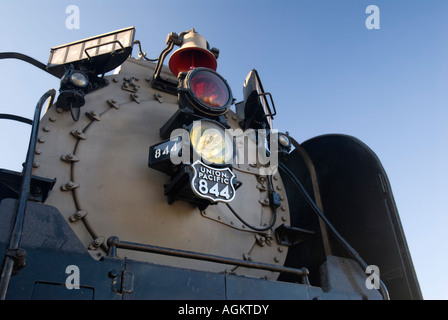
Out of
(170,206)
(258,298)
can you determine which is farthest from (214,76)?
(258,298)

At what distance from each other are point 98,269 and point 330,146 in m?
2.54

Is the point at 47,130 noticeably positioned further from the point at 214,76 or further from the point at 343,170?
the point at 343,170

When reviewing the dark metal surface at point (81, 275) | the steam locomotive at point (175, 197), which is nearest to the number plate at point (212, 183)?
the steam locomotive at point (175, 197)

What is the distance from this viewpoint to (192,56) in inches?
136

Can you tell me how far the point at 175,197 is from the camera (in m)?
2.64

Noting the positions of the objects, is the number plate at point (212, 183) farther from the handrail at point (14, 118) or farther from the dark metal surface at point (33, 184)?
the handrail at point (14, 118)

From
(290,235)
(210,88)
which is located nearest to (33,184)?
(210,88)

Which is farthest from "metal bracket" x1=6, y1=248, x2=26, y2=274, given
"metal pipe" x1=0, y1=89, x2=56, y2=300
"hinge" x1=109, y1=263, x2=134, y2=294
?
"hinge" x1=109, y1=263, x2=134, y2=294

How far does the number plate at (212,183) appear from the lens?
237 cm

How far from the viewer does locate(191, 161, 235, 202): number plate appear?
237 cm

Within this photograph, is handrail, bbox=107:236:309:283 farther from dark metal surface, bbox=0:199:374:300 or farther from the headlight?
the headlight

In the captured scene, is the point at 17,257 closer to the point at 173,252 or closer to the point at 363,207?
the point at 173,252

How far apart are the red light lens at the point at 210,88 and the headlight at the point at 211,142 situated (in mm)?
238
